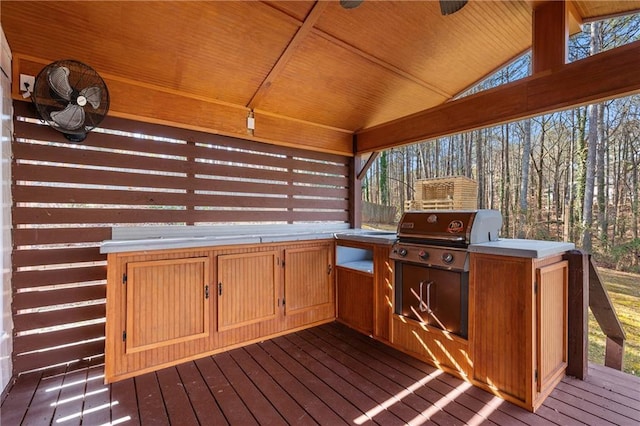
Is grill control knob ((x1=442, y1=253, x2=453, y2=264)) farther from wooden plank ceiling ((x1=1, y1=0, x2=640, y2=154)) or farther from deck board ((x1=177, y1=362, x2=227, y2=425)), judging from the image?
wooden plank ceiling ((x1=1, y1=0, x2=640, y2=154))

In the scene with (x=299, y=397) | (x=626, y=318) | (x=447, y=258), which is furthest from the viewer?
(x=626, y=318)

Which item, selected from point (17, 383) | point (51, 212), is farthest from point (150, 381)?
point (51, 212)

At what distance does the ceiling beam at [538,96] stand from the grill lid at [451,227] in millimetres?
987

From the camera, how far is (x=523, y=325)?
75.7 inches

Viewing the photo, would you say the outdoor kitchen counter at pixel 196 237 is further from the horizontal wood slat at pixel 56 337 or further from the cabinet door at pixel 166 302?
the horizontal wood slat at pixel 56 337

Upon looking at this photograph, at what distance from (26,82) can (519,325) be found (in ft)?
13.6

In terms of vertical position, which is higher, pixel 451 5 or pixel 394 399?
pixel 451 5

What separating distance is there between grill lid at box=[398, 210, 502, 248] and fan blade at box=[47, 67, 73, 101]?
2.97 m

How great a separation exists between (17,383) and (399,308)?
125 inches

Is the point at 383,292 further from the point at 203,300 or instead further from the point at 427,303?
the point at 203,300

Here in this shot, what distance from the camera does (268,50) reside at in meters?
2.68

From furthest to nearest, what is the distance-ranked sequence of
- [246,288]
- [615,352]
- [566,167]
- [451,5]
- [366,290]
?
1. [566,167]
2. [366,290]
3. [246,288]
4. [615,352]
5. [451,5]

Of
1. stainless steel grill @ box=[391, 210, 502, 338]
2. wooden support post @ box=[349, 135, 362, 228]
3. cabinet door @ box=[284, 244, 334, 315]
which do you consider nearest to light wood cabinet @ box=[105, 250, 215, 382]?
cabinet door @ box=[284, 244, 334, 315]

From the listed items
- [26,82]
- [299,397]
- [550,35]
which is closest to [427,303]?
[299,397]
